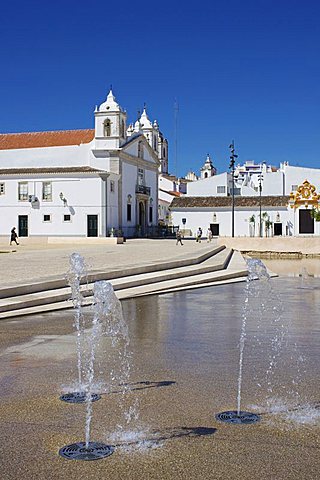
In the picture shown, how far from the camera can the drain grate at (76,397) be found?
203 inches

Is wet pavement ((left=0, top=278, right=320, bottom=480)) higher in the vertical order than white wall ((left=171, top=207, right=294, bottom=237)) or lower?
lower

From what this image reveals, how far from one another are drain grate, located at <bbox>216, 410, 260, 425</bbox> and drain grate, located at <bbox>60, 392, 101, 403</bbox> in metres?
1.14

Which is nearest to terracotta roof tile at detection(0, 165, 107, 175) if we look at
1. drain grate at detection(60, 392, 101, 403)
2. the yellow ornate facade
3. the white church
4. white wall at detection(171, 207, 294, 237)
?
the white church

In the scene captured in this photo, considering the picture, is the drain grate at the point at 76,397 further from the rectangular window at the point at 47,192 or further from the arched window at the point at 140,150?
the arched window at the point at 140,150

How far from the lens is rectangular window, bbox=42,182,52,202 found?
49.0 meters

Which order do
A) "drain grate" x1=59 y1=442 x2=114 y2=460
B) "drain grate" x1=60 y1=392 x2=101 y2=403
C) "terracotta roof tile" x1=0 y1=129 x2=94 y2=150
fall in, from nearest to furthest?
"drain grate" x1=59 y1=442 x2=114 y2=460, "drain grate" x1=60 y1=392 x2=101 y2=403, "terracotta roof tile" x1=0 y1=129 x2=94 y2=150

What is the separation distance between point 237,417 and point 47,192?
4579 cm

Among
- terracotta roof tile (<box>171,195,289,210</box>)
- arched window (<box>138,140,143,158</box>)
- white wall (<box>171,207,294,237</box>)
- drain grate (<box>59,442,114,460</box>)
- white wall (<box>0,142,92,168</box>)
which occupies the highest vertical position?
arched window (<box>138,140,143,158</box>)

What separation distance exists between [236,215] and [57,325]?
52910mm

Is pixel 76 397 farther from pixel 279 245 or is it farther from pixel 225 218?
pixel 225 218

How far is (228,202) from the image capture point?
61.0m

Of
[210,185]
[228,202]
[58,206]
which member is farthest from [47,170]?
[210,185]

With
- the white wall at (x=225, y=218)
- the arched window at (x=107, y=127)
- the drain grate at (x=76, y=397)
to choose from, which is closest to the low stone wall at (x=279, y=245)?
the arched window at (x=107, y=127)

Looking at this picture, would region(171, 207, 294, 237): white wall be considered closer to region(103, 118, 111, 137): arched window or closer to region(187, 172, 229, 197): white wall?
region(187, 172, 229, 197): white wall
